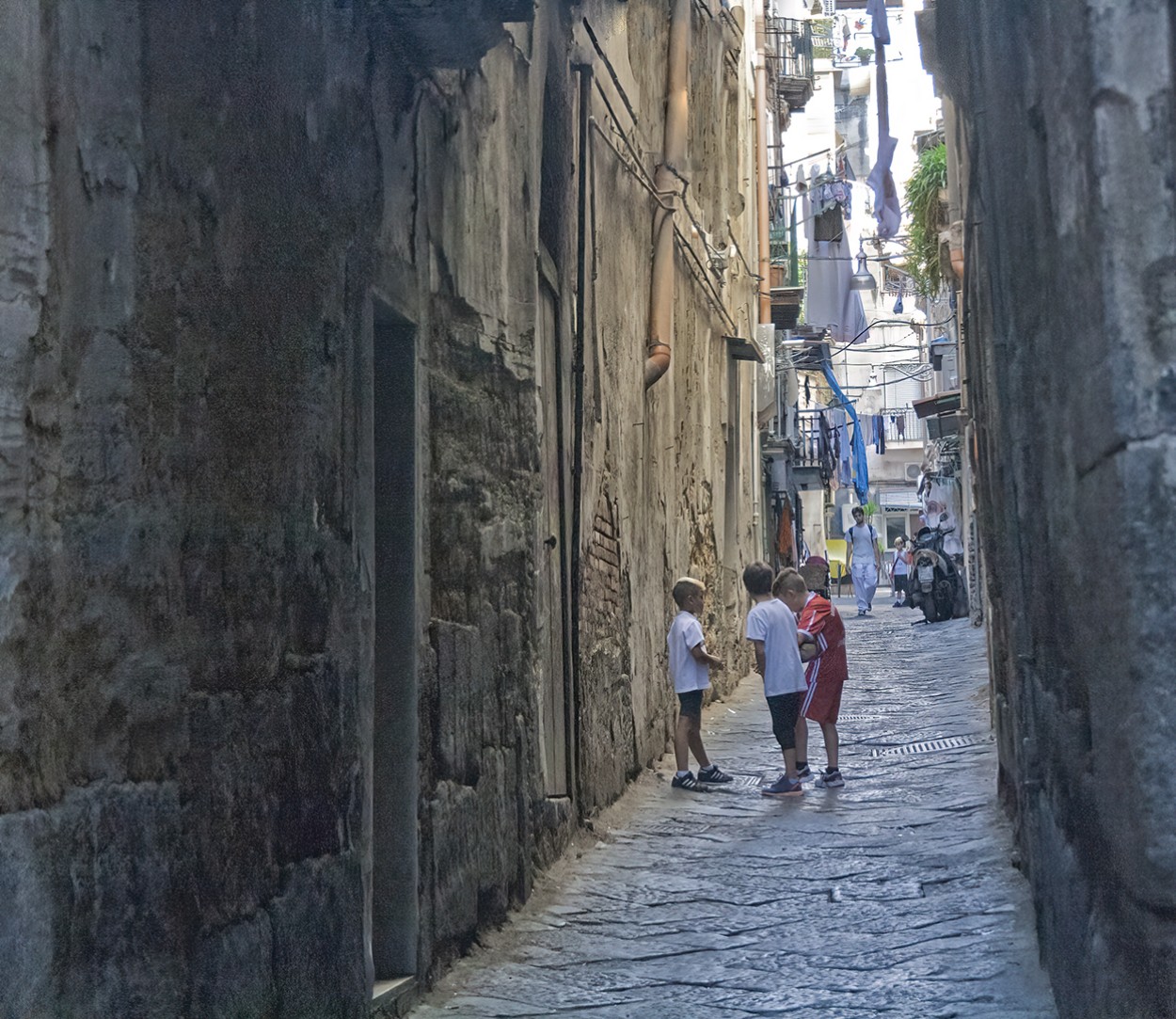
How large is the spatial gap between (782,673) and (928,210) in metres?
12.3

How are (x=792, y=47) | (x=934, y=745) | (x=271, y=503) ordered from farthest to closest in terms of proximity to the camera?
(x=792, y=47) < (x=934, y=745) < (x=271, y=503)

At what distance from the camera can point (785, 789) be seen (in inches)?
343

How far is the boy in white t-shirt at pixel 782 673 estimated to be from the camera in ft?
28.7

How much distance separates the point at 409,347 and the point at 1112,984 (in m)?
2.92

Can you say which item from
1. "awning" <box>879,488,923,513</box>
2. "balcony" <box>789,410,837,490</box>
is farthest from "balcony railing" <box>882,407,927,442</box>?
"balcony" <box>789,410,837,490</box>

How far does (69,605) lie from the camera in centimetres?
311

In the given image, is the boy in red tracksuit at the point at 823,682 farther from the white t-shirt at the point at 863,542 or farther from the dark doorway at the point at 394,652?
the white t-shirt at the point at 863,542

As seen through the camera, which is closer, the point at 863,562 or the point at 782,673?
the point at 782,673

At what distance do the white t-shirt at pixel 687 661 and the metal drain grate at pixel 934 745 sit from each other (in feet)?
6.62

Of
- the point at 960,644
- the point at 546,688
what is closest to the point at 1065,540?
the point at 546,688

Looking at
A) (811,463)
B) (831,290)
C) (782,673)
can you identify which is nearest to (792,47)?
(831,290)

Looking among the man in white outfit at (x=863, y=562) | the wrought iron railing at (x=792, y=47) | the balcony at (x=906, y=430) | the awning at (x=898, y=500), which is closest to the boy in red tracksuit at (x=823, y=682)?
the wrought iron railing at (x=792, y=47)

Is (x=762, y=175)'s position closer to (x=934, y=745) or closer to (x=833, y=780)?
(x=934, y=745)

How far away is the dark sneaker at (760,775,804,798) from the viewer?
28.5 ft
